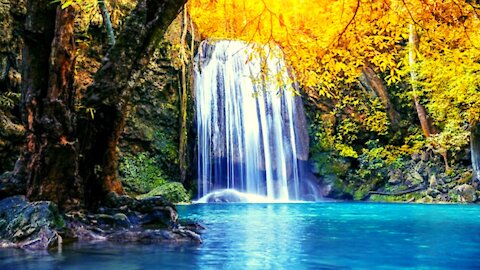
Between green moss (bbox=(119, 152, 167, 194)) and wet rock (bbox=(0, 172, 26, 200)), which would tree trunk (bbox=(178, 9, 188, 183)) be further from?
wet rock (bbox=(0, 172, 26, 200))

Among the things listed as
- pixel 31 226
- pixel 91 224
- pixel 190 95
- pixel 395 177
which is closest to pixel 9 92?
pixel 91 224

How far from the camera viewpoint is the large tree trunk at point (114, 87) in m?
5.23

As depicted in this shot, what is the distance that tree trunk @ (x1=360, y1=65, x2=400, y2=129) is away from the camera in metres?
17.0

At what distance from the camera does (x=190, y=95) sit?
14852mm

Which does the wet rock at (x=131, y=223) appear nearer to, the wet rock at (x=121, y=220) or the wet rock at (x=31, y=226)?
the wet rock at (x=121, y=220)

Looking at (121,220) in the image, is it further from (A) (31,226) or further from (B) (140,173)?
(B) (140,173)

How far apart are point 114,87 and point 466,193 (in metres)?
11.3

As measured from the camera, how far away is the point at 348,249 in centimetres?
441

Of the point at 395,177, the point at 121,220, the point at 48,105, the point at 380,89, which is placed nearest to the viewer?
the point at 48,105

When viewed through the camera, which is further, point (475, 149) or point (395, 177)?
point (395, 177)

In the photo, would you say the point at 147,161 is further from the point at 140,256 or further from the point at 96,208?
the point at 140,256

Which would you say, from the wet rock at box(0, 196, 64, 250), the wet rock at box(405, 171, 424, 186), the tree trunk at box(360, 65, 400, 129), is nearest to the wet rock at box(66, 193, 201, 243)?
the wet rock at box(0, 196, 64, 250)

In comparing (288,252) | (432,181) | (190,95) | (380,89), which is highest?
(380,89)

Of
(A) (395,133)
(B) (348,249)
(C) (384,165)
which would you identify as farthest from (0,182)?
(A) (395,133)
